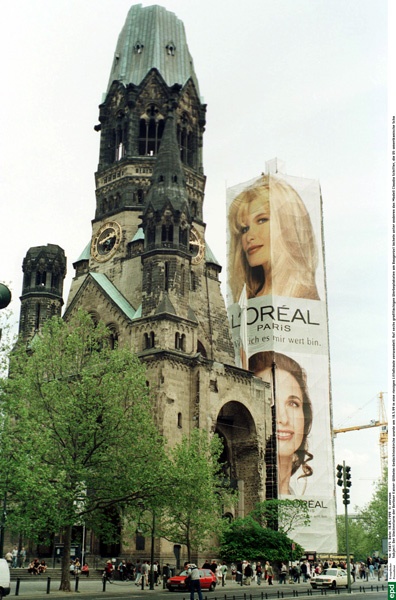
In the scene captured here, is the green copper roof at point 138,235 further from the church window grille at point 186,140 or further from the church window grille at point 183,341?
the church window grille at point 183,341

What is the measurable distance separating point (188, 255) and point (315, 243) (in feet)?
70.1

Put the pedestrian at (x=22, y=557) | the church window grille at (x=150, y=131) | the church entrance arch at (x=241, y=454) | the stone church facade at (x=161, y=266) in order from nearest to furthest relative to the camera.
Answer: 1. the pedestrian at (x=22, y=557)
2. the stone church facade at (x=161, y=266)
3. the church entrance arch at (x=241, y=454)
4. the church window grille at (x=150, y=131)

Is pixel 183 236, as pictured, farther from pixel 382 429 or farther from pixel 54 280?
pixel 382 429

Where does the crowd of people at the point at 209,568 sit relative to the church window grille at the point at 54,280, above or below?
below

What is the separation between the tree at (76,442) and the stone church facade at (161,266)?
15230mm

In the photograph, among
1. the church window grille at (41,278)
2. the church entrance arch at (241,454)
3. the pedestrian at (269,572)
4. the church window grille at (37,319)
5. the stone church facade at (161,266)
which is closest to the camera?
the pedestrian at (269,572)

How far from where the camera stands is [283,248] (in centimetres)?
7469

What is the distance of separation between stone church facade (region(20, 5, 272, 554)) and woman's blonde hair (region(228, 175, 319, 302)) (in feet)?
16.3

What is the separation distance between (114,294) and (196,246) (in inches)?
445

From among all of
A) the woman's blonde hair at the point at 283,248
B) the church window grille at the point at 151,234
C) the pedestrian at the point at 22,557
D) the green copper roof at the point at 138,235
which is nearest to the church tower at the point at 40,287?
the green copper roof at the point at 138,235

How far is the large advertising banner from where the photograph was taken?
67312 millimetres

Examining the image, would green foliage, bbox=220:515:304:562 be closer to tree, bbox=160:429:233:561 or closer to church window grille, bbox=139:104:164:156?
tree, bbox=160:429:233:561

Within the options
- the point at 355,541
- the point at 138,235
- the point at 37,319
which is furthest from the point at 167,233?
the point at 355,541

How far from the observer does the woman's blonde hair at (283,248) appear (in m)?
74.1
